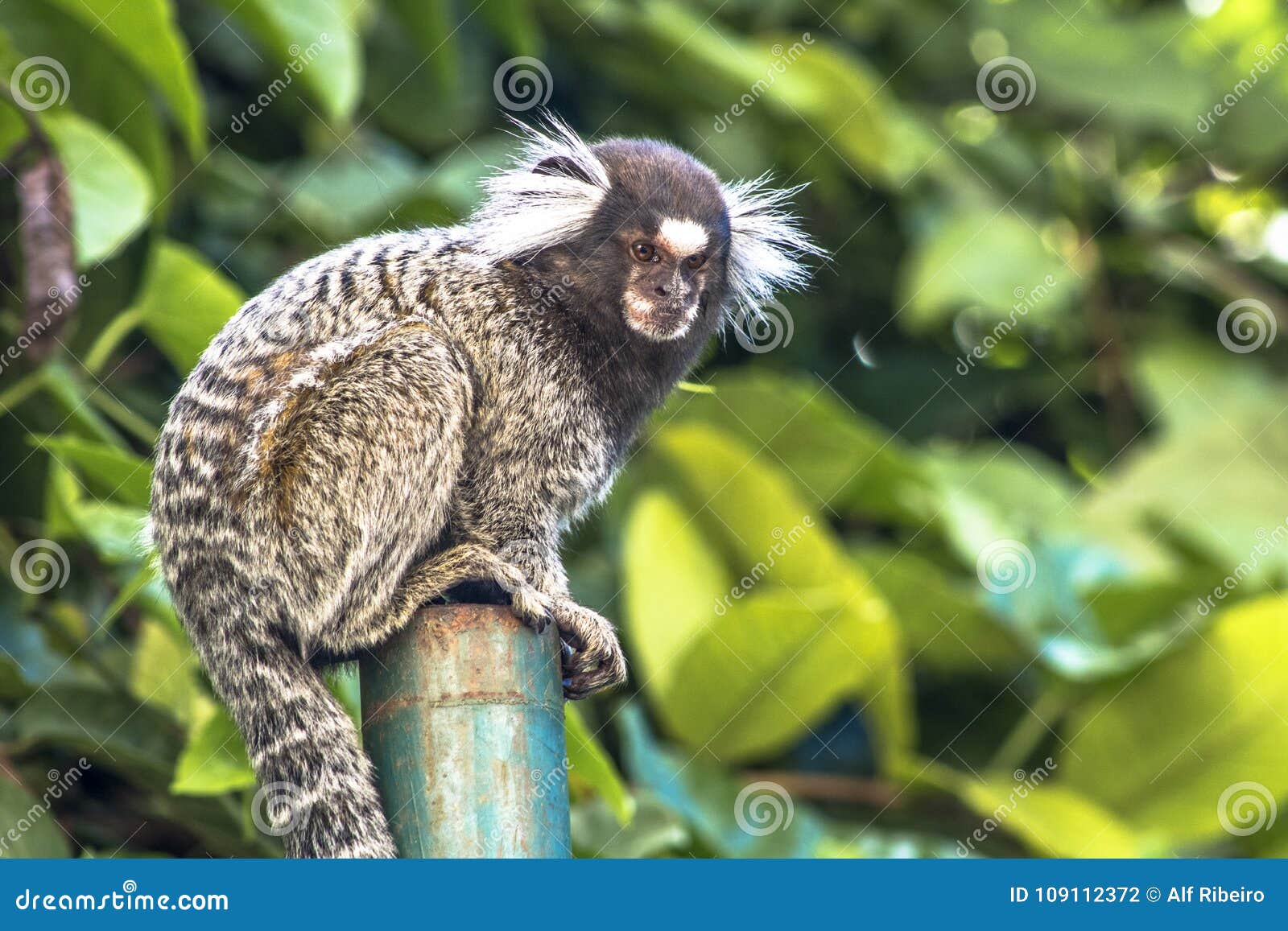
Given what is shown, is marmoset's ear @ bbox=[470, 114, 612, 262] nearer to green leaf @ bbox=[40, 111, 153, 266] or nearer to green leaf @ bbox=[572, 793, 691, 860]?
green leaf @ bbox=[40, 111, 153, 266]

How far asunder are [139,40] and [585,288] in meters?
1.24

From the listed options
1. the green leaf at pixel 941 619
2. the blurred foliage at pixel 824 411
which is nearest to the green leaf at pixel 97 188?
the blurred foliage at pixel 824 411

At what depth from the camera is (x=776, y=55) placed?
15.8ft

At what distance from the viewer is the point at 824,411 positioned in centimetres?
406

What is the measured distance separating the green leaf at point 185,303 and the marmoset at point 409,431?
0.65 meters

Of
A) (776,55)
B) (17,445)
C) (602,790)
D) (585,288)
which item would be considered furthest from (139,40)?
(776,55)

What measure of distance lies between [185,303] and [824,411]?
1.77 metres

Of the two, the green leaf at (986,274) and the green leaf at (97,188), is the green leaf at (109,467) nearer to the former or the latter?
the green leaf at (97,188)

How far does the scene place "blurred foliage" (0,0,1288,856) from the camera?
3.10 m

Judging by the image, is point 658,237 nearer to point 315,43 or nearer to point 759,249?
point 759,249

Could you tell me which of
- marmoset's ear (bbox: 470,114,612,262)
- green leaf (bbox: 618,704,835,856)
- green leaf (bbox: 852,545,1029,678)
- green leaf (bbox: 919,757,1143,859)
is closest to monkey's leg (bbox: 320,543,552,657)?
marmoset's ear (bbox: 470,114,612,262)

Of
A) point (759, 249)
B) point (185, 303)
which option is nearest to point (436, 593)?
point (759, 249)

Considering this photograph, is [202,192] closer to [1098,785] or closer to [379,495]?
[379,495]

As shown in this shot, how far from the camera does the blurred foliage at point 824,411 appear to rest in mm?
3104
